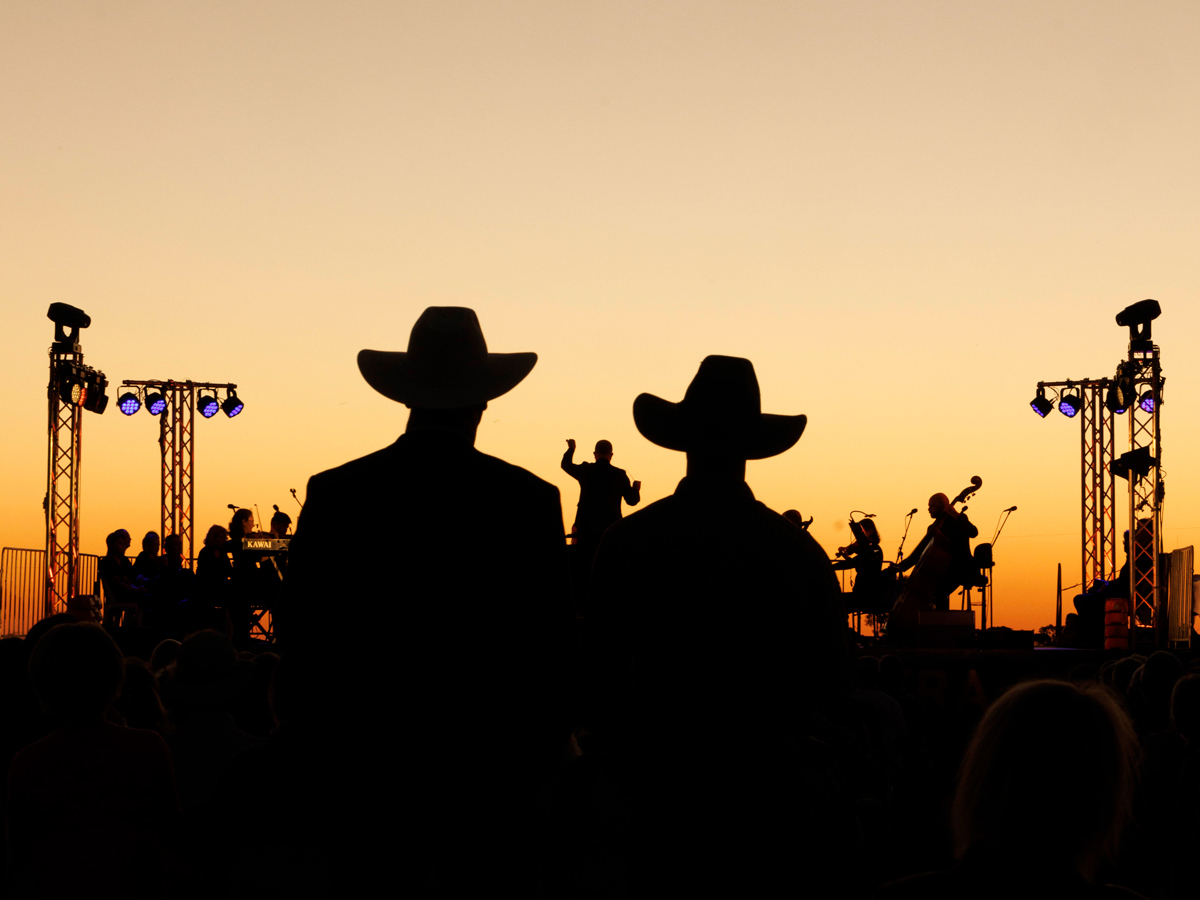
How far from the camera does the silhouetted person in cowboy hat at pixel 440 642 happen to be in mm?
2033

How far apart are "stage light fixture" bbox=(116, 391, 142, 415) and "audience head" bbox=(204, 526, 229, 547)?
4.50m

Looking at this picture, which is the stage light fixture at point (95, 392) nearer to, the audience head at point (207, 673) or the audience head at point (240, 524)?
the audience head at point (240, 524)

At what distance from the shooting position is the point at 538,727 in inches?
81.7

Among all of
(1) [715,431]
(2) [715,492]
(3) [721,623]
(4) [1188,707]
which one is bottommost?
(4) [1188,707]

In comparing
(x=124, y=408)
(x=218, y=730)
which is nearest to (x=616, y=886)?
(x=218, y=730)

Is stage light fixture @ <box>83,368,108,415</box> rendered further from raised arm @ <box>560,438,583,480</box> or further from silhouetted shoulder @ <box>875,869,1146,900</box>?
silhouetted shoulder @ <box>875,869,1146,900</box>

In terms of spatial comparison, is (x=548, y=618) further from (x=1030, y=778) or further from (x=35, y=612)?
(x=35, y=612)

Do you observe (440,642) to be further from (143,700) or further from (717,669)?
(143,700)

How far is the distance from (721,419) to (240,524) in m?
11.1

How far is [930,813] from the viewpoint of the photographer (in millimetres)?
6461

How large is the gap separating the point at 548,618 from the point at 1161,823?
2.77m

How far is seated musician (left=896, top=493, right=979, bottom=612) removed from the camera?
36.6 ft

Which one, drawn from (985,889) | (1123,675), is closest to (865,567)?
(1123,675)

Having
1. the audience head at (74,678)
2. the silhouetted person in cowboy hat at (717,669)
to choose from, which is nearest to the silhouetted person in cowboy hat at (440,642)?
the silhouetted person in cowboy hat at (717,669)
